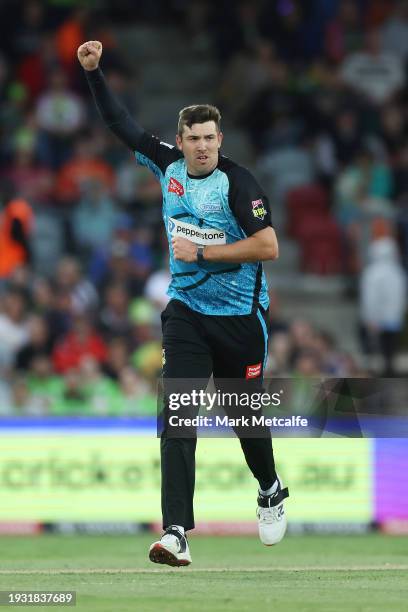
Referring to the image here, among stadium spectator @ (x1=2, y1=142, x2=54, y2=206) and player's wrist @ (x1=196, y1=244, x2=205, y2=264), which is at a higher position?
stadium spectator @ (x1=2, y1=142, x2=54, y2=206)

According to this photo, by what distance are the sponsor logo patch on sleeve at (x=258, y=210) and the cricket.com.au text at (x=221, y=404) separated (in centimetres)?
100

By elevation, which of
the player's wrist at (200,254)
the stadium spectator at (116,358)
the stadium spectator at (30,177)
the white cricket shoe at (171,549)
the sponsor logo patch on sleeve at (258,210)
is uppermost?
the stadium spectator at (30,177)

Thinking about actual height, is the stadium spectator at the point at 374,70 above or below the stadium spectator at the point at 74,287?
above

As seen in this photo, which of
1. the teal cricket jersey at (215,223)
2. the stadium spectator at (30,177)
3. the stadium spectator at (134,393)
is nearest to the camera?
the teal cricket jersey at (215,223)

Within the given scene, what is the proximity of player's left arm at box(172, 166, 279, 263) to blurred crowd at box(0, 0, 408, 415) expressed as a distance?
5.44 m

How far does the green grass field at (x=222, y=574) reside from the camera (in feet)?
25.5

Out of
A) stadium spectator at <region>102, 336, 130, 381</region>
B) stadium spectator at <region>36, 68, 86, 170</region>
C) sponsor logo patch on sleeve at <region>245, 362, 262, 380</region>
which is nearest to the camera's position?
sponsor logo patch on sleeve at <region>245, 362, 262, 380</region>

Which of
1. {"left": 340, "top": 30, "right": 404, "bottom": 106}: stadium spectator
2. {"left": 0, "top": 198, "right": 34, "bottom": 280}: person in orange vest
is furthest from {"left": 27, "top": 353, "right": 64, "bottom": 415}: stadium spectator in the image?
{"left": 340, "top": 30, "right": 404, "bottom": 106}: stadium spectator

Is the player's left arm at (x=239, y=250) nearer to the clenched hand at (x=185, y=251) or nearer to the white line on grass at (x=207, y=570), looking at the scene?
the clenched hand at (x=185, y=251)

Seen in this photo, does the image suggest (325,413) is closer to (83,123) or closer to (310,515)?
(310,515)

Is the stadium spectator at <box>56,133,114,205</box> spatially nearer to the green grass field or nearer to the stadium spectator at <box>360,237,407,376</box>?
the stadium spectator at <box>360,237,407,376</box>

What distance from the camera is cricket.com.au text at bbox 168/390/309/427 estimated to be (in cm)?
860

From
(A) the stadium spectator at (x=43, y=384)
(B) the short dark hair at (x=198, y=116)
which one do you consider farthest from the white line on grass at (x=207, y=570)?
(A) the stadium spectator at (x=43, y=384)

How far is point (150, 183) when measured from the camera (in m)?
18.5
